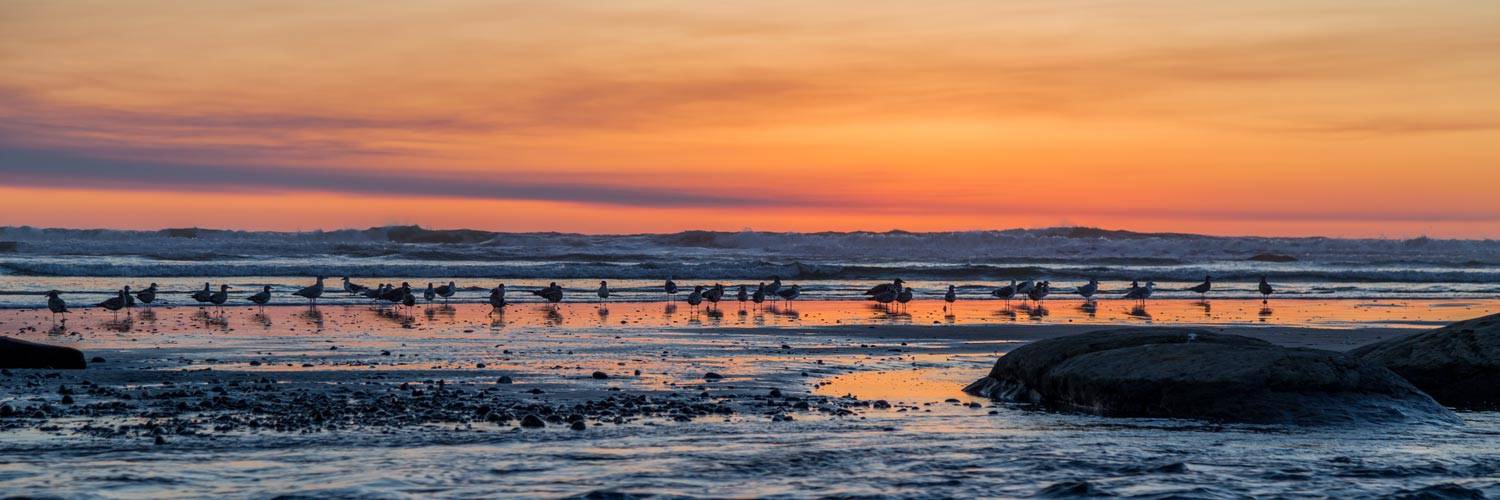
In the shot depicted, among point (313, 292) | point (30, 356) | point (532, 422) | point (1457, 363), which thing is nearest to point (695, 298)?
point (313, 292)

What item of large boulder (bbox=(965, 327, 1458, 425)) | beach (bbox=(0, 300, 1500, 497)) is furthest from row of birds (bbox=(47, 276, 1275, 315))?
large boulder (bbox=(965, 327, 1458, 425))

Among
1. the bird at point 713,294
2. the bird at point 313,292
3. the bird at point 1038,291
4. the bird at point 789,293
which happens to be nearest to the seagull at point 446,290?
the bird at point 313,292

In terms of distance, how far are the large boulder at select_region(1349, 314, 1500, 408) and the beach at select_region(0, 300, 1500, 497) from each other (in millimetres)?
1286

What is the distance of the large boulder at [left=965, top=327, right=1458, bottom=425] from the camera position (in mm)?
11359

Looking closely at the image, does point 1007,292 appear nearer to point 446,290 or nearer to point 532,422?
point 446,290

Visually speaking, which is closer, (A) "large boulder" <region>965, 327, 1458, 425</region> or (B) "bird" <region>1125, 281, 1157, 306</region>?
(A) "large boulder" <region>965, 327, 1458, 425</region>

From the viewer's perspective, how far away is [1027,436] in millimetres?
10445

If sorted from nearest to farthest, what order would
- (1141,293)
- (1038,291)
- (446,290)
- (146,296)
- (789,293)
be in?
(146,296) < (446,290) < (789,293) < (1038,291) < (1141,293)

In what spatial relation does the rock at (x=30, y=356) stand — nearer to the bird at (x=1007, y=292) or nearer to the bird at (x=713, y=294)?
the bird at (x=713, y=294)

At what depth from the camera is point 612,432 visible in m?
10.3

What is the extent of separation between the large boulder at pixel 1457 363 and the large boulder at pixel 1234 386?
141 centimetres

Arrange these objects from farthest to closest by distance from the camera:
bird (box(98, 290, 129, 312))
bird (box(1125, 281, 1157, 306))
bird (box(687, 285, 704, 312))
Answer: bird (box(1125, 281, 1157, 306)), bird (box(687, 285, 704, 312)), bird (box(98, 290, 129, 312))

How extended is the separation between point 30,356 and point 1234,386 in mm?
12114

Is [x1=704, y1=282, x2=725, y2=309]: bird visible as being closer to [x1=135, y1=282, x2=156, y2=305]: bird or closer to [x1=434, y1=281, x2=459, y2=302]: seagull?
[x1=434, y1=281, x2=459, y2=302]: seagull
